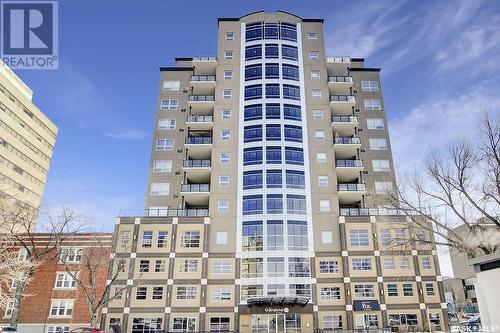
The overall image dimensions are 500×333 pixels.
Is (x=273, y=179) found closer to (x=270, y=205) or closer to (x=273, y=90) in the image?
(x=270, y=205)

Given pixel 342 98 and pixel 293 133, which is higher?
pixel 342 98

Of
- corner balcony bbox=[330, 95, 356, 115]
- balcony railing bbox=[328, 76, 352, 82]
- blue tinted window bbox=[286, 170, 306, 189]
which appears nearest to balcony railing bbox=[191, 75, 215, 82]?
balcony railing bbox=[328, 76, 352, 82]

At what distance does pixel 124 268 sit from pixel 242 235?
14.7 m

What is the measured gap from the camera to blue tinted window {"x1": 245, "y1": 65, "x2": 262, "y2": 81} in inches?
2216

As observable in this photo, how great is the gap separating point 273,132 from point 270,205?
1084 centimetres

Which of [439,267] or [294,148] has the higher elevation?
[294,148]

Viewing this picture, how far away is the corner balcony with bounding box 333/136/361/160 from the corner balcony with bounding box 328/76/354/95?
28.4 ft

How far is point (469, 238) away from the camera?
74.1 feet

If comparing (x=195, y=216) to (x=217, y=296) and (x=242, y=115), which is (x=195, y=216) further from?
(x=242, y=115)

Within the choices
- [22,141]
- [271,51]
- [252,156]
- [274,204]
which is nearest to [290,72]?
[271,51]

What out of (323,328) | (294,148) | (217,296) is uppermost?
(294,148)

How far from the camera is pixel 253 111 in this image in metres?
54.1

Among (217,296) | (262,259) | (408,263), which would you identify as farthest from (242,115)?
(408,263)

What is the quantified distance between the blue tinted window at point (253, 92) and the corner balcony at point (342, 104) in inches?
435
